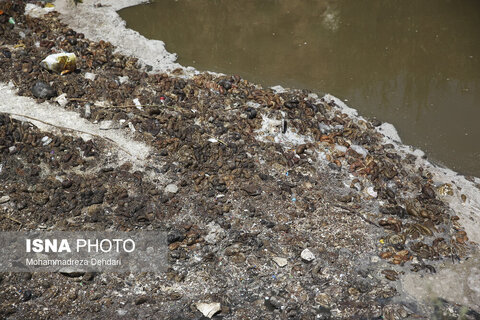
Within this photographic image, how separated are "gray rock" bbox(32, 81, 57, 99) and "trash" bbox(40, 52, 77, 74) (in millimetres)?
350

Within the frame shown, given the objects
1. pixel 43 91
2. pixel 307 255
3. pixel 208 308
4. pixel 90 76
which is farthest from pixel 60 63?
pixel 307 255

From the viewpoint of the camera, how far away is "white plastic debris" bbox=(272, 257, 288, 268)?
378cm

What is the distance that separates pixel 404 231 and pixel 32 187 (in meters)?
3.46

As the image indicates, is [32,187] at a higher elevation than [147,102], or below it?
below

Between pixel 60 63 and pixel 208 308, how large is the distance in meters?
3.68

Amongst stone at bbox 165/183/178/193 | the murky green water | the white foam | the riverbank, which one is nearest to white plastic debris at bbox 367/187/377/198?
the riverbank

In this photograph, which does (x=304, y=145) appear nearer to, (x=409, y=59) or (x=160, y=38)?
(x=409, y=59)

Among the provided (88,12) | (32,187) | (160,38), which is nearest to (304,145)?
(32,187)

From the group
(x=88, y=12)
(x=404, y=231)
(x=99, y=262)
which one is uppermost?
(x=88, y=12)

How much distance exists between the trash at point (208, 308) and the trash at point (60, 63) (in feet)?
11.8

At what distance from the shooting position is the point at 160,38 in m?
6.94

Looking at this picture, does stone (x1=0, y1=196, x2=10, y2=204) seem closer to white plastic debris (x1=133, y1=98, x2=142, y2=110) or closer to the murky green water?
white plastic debris (x1=133, y1=98, x2=142, y2=110)

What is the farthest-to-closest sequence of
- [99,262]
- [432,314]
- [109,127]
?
[109,127], [99,262], [432,314]

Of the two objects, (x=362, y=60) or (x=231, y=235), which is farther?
(x=362, y=60)
